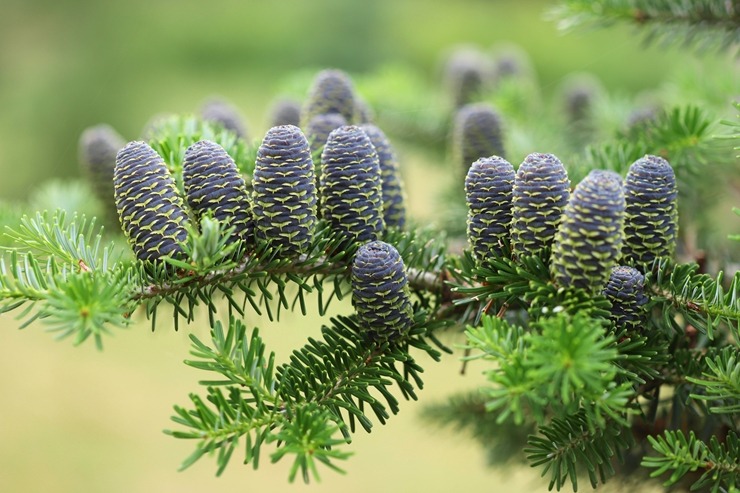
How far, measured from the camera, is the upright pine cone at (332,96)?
0.47 meters

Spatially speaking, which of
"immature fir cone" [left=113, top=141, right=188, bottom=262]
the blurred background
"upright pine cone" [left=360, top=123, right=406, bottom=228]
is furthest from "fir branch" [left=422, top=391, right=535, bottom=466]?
the blurred background

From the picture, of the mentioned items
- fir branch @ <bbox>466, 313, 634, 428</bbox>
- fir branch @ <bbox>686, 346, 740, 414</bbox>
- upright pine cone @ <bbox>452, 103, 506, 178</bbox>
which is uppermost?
upright pine cone @ <bbox>452, 103, 506, 178</bbox>

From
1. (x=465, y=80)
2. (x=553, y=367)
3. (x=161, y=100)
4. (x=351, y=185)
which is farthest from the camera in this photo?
(x=161, y=100)

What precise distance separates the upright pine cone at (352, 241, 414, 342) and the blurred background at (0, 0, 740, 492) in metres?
1.27

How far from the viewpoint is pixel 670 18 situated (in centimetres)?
47

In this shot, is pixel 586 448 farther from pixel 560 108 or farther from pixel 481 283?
pixel 560 108

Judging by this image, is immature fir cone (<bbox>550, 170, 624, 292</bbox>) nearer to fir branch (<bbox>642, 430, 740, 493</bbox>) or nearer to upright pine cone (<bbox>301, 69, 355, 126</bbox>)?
fir branch (<bbox>642, 430, 740, 493</bbox>)

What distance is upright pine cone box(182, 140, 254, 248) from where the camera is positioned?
32 cm

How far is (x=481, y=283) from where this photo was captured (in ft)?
1.10

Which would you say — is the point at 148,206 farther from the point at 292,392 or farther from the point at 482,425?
the point at 482,425

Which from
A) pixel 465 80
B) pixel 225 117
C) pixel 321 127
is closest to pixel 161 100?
pixel 465 80

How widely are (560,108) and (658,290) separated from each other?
0.50 meters

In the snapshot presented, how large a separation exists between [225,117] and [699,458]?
0.39 metres

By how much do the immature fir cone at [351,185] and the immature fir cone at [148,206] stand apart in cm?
8
